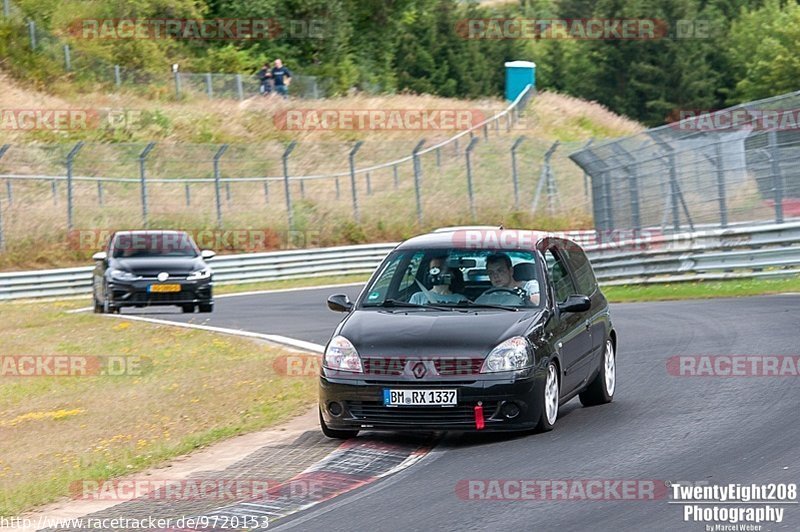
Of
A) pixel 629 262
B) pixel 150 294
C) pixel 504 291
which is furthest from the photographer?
pixel 629 262

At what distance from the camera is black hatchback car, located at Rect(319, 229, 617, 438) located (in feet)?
32.9

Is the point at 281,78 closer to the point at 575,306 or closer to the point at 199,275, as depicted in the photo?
the point at 199,275

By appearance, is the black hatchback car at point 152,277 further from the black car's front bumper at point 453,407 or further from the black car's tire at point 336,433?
the black car's front bumper at point 453,407

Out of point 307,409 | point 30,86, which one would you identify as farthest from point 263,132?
point 307,409

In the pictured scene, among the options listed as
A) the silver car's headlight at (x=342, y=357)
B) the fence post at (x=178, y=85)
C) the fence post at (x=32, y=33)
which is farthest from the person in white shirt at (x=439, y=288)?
the fence post at (x=32, y=33)

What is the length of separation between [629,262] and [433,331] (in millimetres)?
17762

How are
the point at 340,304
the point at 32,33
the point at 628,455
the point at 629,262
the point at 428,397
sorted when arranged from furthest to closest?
1. the point at 32,33
2. the point at 629,262
3. the point at 340,304
4. the point at 428,397
5. the point at 628,455

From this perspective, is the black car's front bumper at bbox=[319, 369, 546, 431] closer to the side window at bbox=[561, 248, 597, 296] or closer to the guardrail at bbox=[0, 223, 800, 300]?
the side window at bbox=[561, 248, 597, 296]

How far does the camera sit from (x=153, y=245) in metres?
25.0

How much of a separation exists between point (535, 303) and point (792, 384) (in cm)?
279

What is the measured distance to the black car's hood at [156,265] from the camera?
24.1m

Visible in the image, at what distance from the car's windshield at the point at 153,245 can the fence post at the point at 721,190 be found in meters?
9.37

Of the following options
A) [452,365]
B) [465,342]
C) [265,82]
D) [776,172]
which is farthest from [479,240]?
[265,82]

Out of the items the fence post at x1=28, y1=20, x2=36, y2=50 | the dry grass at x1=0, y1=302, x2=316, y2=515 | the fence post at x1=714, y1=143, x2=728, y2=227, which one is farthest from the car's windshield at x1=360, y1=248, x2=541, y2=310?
the fence post at x1=28, y1=20, x2=36, y2=50
